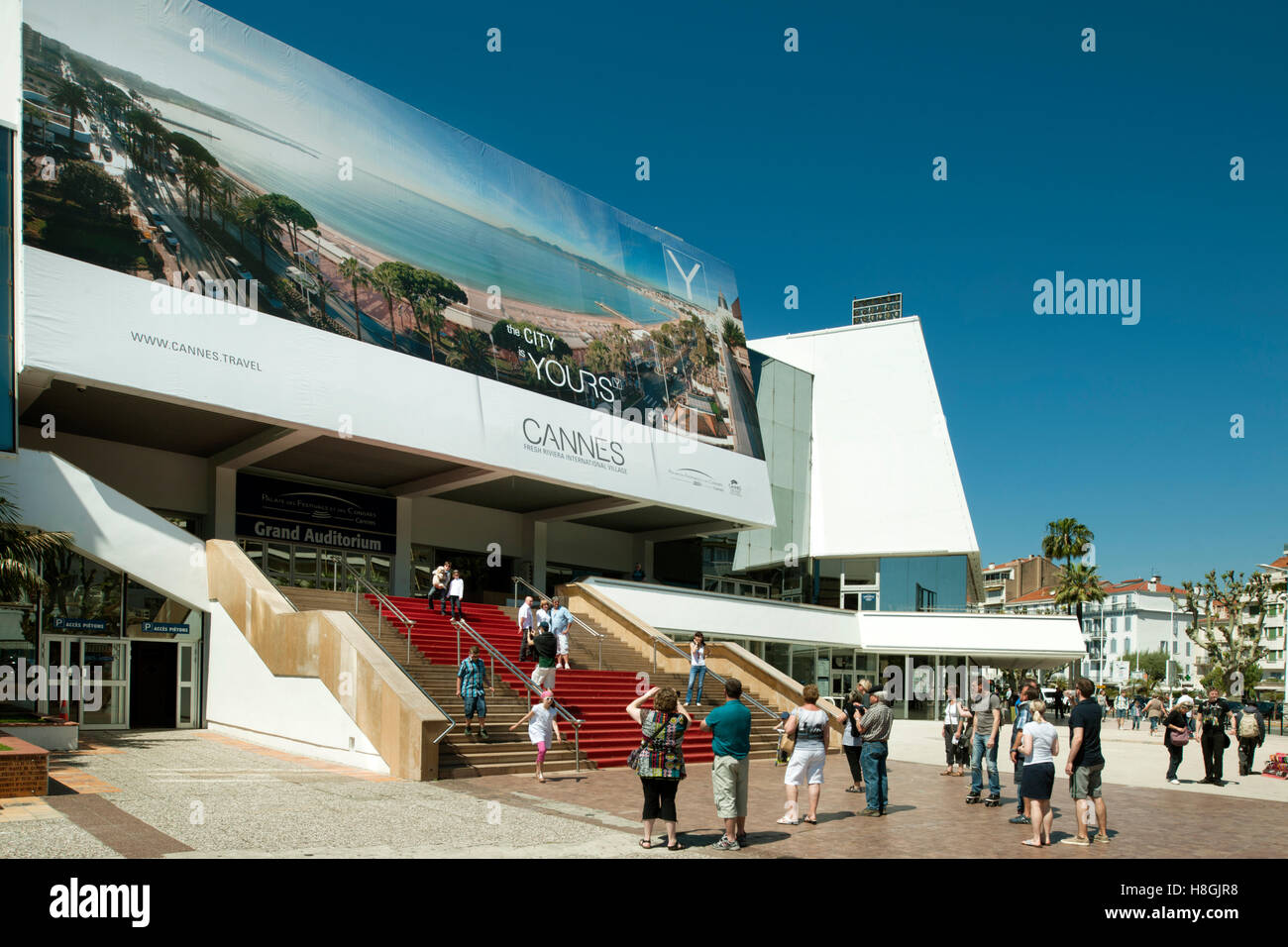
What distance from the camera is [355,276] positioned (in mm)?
23828

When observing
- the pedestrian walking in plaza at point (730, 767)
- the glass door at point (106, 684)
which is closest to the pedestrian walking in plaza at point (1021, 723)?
the pedestrian walking in plaza at point (730, 767)

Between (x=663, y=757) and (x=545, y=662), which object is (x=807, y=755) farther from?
(x=545, y=662)

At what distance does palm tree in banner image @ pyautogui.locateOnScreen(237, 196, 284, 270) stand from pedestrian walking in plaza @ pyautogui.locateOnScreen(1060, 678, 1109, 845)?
18.5 m

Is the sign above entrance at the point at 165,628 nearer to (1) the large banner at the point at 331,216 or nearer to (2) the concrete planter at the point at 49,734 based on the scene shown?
(2) the concrete planter at the point at 49,734

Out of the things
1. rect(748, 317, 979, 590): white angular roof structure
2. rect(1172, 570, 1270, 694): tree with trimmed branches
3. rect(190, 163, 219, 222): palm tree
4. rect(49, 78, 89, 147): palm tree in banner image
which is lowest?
rect(1172, 570, 1270, 694): tree with trimmed branches

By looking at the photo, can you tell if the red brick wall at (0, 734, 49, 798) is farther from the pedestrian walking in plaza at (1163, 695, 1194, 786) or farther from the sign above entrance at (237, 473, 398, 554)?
the pedestrian walking in plaza at (1163, 695, 1194, 786)

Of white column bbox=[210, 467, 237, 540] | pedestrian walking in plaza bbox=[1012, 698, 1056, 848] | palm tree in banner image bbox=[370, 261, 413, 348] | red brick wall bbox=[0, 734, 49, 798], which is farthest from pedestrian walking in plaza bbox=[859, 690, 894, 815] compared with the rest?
white column bbox=[210, 467, 237, 540]

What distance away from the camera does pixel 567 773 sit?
1516 centimetres

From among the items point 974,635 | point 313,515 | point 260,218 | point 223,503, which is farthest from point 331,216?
point 974,635

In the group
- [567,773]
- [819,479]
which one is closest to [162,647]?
[567,773]

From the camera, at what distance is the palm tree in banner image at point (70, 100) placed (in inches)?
747

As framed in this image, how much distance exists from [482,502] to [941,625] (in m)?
18.1

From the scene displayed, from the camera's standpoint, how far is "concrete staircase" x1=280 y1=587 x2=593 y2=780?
14.5 meters
